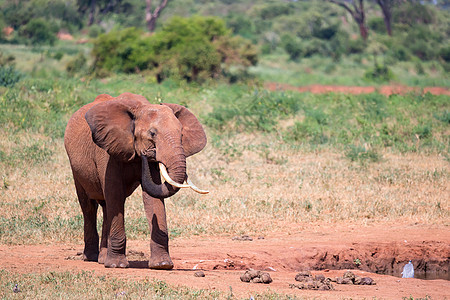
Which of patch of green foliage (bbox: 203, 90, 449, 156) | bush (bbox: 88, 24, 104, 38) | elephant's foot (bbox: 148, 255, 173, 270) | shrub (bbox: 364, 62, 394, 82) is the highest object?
elephant's foot (bbox: 148, 255, 173, 270)

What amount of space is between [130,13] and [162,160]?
45.5 metres

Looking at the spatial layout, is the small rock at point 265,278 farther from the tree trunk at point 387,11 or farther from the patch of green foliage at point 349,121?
the tree trunk at point 387,11

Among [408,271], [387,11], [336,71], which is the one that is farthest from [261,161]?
[387,11]

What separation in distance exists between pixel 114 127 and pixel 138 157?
1.22 ft

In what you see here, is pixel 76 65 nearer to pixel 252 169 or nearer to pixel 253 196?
pixel 252 169

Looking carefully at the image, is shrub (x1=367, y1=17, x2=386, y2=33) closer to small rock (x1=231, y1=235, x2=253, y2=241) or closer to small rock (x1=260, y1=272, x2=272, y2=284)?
small rock (x1=231, y1=235, x2=253, y2=241)

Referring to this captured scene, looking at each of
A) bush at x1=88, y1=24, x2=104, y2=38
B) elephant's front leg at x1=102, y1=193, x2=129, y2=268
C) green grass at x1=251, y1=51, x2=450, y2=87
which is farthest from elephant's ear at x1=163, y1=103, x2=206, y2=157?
bush at x1=88, y1=24, x2=104, y2=38

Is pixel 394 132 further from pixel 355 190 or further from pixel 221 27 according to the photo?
pixel 221 27

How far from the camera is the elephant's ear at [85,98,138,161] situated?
6.51 metres

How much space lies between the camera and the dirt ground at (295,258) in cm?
646

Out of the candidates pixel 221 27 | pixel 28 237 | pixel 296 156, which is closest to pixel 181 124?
pixel 28 237

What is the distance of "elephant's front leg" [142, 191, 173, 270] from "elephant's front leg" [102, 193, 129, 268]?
1.07 feet

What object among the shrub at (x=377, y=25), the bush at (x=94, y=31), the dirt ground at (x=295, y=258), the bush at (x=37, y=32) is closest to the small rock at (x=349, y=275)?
the dirt ground at (x=295, y=258)

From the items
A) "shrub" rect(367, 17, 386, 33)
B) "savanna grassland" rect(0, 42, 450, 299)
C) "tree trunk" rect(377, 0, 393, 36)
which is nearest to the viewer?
"savanna grassland" rect(0, 42, 450, 299)
